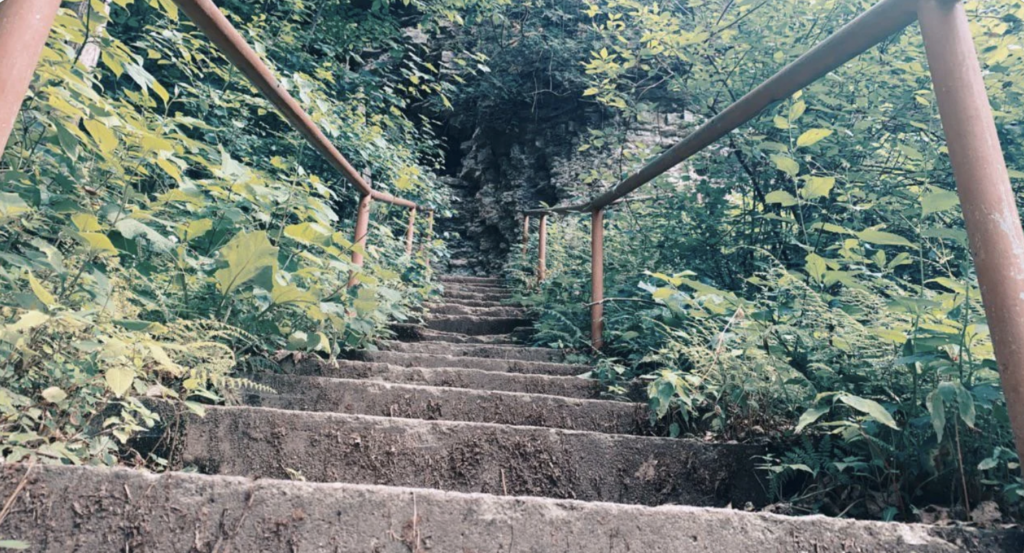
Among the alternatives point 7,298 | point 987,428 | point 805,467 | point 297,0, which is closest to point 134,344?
point 7,298

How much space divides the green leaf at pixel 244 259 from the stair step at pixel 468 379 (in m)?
0.62

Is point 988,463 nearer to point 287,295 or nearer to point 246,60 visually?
point 287,295

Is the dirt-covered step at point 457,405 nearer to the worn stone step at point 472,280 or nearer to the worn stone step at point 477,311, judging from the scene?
the worn stone step at point 477,311

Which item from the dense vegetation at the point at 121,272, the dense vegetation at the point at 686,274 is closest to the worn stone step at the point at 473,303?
the dense vegetation at the point at 686,274

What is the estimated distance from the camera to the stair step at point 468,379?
2.21m

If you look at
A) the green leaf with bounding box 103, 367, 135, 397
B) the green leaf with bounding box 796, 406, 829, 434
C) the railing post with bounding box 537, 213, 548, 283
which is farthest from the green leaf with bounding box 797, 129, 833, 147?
the railing post with bounding box 537, 213, 548, 283

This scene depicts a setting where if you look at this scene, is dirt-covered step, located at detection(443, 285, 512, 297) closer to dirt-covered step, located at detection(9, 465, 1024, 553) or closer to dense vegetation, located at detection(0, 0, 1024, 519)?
dense vegetation, located at detection(0, 0, 1024, 519)

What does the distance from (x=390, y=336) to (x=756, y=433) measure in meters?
2.26

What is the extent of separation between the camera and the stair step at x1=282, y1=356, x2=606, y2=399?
2.21 metres

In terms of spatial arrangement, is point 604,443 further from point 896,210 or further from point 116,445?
point 896,210

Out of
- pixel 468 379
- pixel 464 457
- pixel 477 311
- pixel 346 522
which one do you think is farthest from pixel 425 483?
pixel 477 311

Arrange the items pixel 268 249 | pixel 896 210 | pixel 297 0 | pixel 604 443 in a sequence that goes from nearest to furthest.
Answer: 1. pixel 604 443
2. pixel 268 249
3. pixel 896 210
4. pixel 297 0

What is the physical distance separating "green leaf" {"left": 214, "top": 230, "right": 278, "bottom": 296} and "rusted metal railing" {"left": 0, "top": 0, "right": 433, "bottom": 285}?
0.46 metres

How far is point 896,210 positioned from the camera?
2.30m
